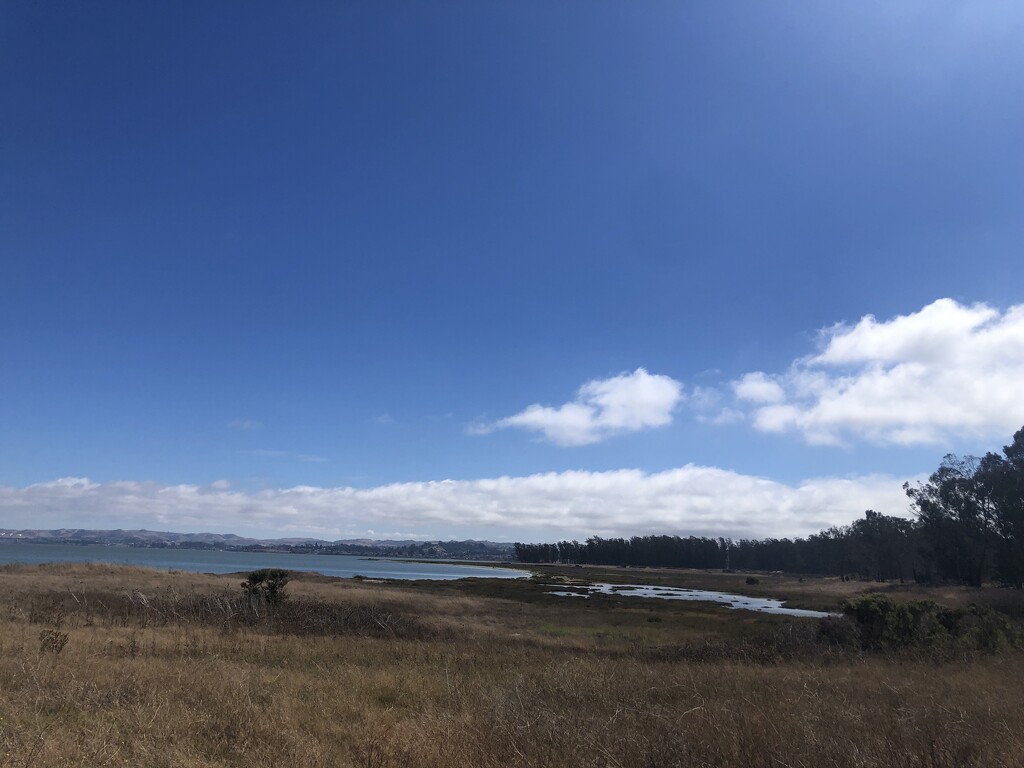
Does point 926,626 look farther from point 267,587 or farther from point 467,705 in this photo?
point 267,587

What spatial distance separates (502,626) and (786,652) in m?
17.6

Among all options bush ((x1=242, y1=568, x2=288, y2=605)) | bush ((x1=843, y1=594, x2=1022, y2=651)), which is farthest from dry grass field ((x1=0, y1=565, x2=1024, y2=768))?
bush ((x1=242, y1=568, x2=288, y2=605))

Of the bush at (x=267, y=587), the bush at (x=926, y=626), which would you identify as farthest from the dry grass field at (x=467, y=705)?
the bush at (x=267, y=587)

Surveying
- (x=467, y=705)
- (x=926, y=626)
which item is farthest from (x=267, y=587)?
(x=926, y=626)

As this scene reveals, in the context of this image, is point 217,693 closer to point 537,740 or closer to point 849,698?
point 537,740

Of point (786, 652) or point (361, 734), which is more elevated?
point (361, 734)

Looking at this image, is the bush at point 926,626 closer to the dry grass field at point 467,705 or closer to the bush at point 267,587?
the dry grass field at point 467,705

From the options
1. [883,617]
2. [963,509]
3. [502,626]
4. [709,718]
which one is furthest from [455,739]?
[963,509]

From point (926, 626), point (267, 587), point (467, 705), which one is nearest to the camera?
point (467, 705)

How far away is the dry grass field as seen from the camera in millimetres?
7203

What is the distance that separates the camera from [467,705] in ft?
33.3

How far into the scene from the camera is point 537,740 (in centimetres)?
774

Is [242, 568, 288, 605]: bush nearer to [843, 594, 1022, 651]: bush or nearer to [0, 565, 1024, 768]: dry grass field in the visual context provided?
[0, 565, 1024, 768]: dry grass field

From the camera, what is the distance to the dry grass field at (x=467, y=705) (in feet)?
23.6
